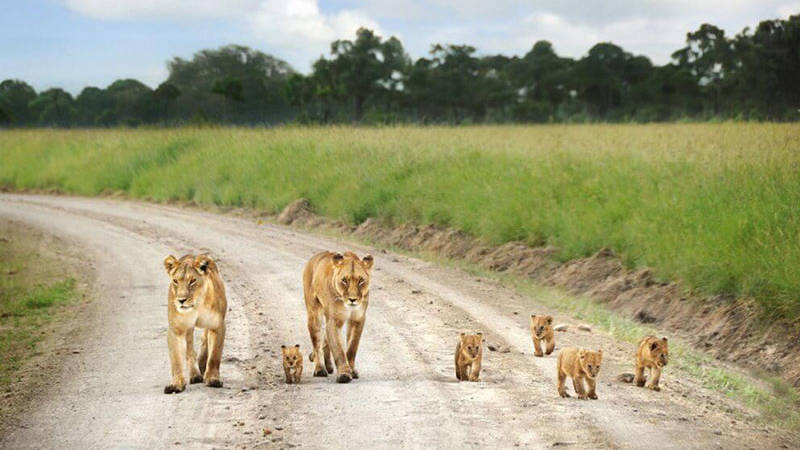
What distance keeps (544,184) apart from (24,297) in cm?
878

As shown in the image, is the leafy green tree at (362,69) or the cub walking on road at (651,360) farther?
the leafy green tree at (362,69)

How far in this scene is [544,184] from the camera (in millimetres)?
16859

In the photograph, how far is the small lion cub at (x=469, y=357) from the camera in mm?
7629

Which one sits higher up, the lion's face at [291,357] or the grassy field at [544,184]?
the grassy field at [544,184]

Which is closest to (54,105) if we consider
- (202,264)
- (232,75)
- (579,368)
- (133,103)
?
(133,103)

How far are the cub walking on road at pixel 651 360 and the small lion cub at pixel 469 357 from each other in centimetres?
136

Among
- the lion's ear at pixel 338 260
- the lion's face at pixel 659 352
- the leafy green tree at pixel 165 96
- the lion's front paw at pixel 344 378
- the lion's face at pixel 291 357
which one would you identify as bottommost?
the lion's front paw at pixel 344 378

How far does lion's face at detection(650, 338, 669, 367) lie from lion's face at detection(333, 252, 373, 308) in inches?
103

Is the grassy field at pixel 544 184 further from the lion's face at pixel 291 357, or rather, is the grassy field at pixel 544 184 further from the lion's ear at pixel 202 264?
the lion's ear at pixel 202 264

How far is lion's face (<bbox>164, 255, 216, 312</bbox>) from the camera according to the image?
6.46m

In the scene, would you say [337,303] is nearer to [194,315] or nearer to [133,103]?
[194,315]

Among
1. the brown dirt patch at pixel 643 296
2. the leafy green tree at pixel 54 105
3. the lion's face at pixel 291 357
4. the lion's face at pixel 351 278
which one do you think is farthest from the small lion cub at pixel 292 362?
the leafy green tree at pixel 54 105

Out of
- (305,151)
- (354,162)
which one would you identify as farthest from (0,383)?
(305,151)

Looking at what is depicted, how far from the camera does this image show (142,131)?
1435 inches
